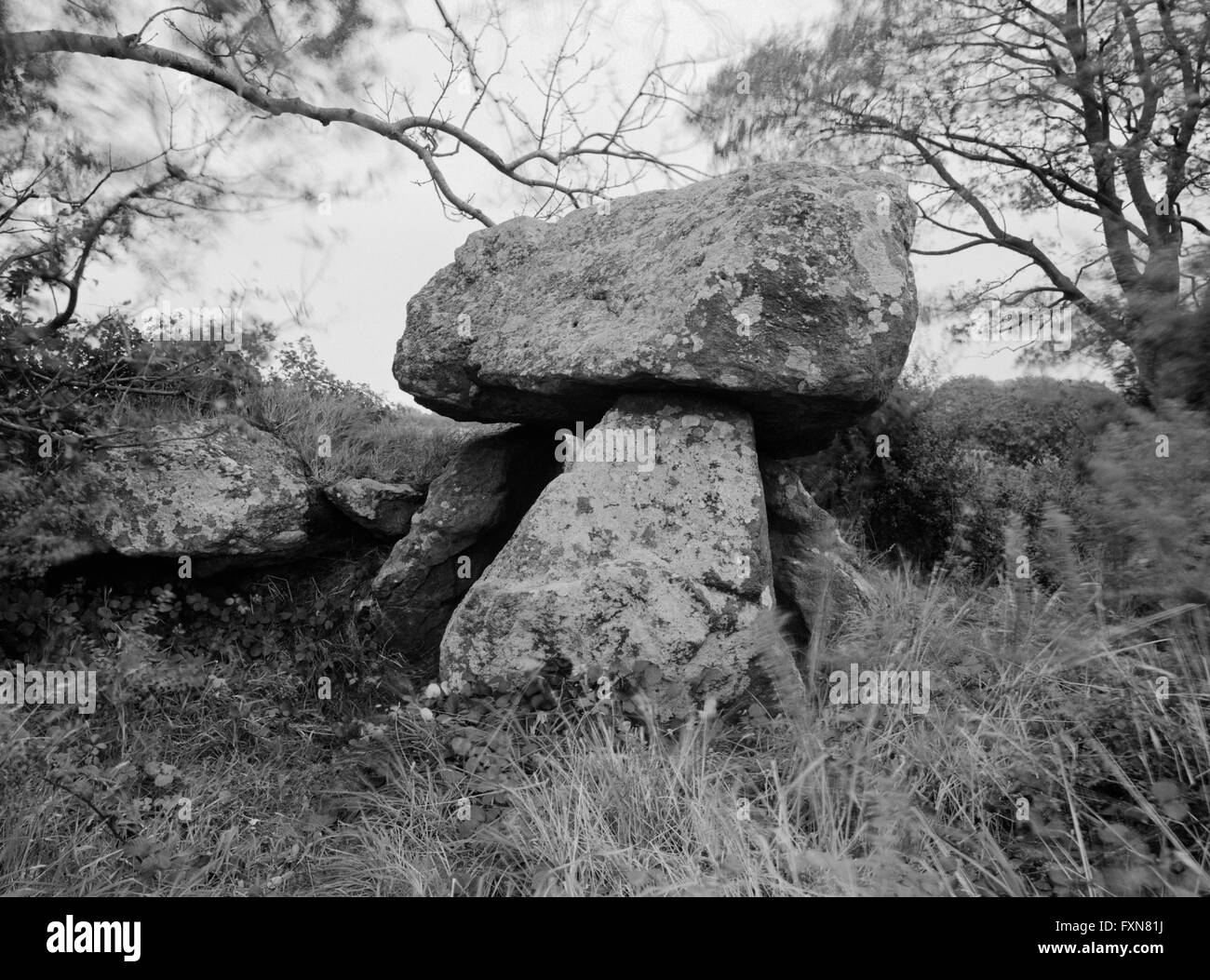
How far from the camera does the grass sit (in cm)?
253

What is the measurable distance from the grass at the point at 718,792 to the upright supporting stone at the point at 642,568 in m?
0.22

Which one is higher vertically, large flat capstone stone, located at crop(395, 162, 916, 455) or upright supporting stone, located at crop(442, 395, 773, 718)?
large flat capstone stone, located at crop(395, 162, 916, 455)

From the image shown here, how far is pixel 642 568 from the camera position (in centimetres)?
391

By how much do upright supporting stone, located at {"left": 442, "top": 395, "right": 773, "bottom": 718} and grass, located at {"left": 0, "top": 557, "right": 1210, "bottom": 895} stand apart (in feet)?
0.74

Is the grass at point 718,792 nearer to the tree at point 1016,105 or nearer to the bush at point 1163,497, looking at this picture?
the bush at point 1163,497

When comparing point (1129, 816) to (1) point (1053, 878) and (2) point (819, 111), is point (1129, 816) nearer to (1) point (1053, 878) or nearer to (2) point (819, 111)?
(1) point (1053, 878)

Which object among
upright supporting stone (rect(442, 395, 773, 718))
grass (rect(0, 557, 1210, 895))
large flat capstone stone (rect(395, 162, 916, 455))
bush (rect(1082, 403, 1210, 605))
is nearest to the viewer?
grass (rect(0, 557, 1210, 895))

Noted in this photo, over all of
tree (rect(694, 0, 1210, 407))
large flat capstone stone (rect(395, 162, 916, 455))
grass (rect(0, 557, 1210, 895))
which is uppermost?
tree (rect(694, 0, 1210, 407))

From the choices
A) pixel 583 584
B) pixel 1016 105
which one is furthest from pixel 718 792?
pixel 1016 105

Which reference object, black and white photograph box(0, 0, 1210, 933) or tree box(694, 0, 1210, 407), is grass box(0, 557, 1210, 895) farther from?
tree box(694, 0, 1210, 407)

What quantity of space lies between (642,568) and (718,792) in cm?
124

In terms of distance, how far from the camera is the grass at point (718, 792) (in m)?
2.53

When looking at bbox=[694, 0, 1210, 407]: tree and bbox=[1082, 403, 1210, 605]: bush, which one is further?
bbox=[694, 0, 1210, 407]: tree

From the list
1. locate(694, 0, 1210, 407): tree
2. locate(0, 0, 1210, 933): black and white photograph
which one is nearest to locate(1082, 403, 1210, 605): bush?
locate(0, 0, 1210, 933): black and white photograph
